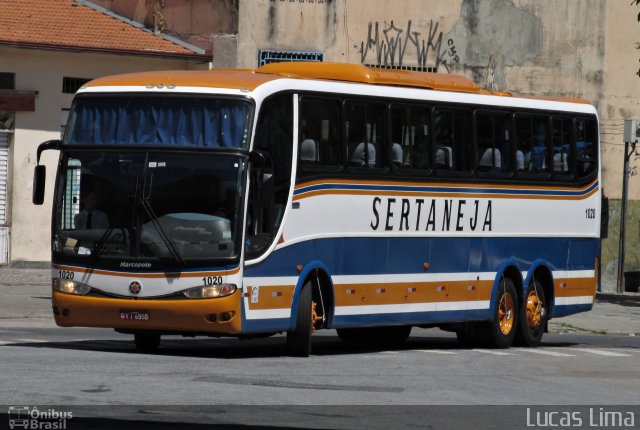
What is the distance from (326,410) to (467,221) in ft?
28.4

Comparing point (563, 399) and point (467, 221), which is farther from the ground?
point (467, 221)

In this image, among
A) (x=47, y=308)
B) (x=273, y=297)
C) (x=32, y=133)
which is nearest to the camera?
(x=273, y=297)

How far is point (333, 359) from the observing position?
58.7 ft

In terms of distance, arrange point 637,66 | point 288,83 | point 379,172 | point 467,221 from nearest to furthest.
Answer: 1. point 288,83
2. point 379,172
3. point 467,221
4. point 637,66

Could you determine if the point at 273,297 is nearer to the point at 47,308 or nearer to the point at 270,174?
the point at 270,174

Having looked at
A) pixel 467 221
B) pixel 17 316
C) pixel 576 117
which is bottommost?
pixel 17 316

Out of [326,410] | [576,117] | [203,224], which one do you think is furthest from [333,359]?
[576,117]

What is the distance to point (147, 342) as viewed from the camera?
18.4 m

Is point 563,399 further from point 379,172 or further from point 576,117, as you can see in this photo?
Result: point 576,117

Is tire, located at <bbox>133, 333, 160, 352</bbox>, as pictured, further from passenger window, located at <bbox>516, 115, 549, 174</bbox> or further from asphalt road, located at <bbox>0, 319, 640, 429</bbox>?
passenger window, located at <bbox>516, 115, 549, 174</bbox>

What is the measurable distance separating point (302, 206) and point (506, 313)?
5059mm

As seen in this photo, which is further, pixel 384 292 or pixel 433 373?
pixel 384 292

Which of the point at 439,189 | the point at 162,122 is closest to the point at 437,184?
the point at 439,189

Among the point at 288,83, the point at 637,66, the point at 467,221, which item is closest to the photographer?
the point at 288,83
